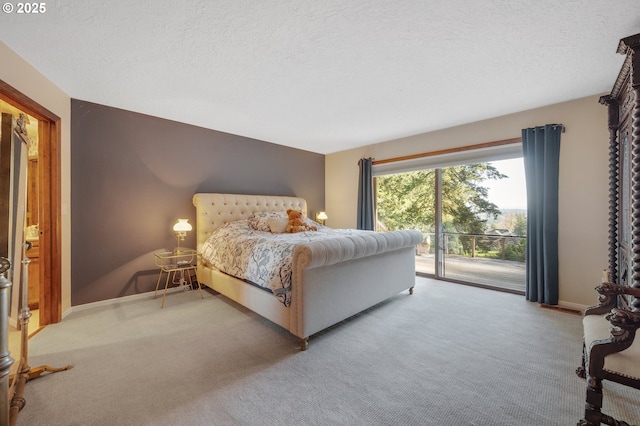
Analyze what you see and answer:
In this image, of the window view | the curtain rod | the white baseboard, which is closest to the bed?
the white baseboard

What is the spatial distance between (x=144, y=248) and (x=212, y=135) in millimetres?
1949

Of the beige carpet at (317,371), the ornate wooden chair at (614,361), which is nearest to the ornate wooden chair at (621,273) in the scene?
→ the ornate wooden chair at (614,361)

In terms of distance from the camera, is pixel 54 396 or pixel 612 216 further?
pixel 612 216

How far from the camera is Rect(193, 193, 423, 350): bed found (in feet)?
7.20

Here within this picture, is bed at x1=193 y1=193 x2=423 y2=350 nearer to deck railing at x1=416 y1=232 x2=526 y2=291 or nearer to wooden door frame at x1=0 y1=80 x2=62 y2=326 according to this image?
deck railing at x1=416 y1=232 x2=526 y2=291

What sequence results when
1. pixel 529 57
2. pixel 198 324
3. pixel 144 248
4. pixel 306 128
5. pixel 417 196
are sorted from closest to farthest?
pixel 529 57
pixel 198 324
pixel 144 248
pixel 306 128
pixel 417 196

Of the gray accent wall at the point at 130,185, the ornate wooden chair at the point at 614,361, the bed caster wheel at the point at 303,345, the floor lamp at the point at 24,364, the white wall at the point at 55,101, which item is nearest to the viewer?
the ornate wooden chair at the point at 614,361

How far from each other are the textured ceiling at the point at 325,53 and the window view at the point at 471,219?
1.06 m

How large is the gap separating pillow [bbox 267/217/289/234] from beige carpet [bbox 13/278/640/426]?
1315 mm

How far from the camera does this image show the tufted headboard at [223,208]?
3.84 m

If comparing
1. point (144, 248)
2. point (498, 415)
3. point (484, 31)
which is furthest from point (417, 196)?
point (144, 248)

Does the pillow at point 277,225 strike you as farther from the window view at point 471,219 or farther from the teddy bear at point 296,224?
the window view at point 471,219

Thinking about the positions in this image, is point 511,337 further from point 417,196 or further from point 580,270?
point 417,196

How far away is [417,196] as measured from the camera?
186 inches
